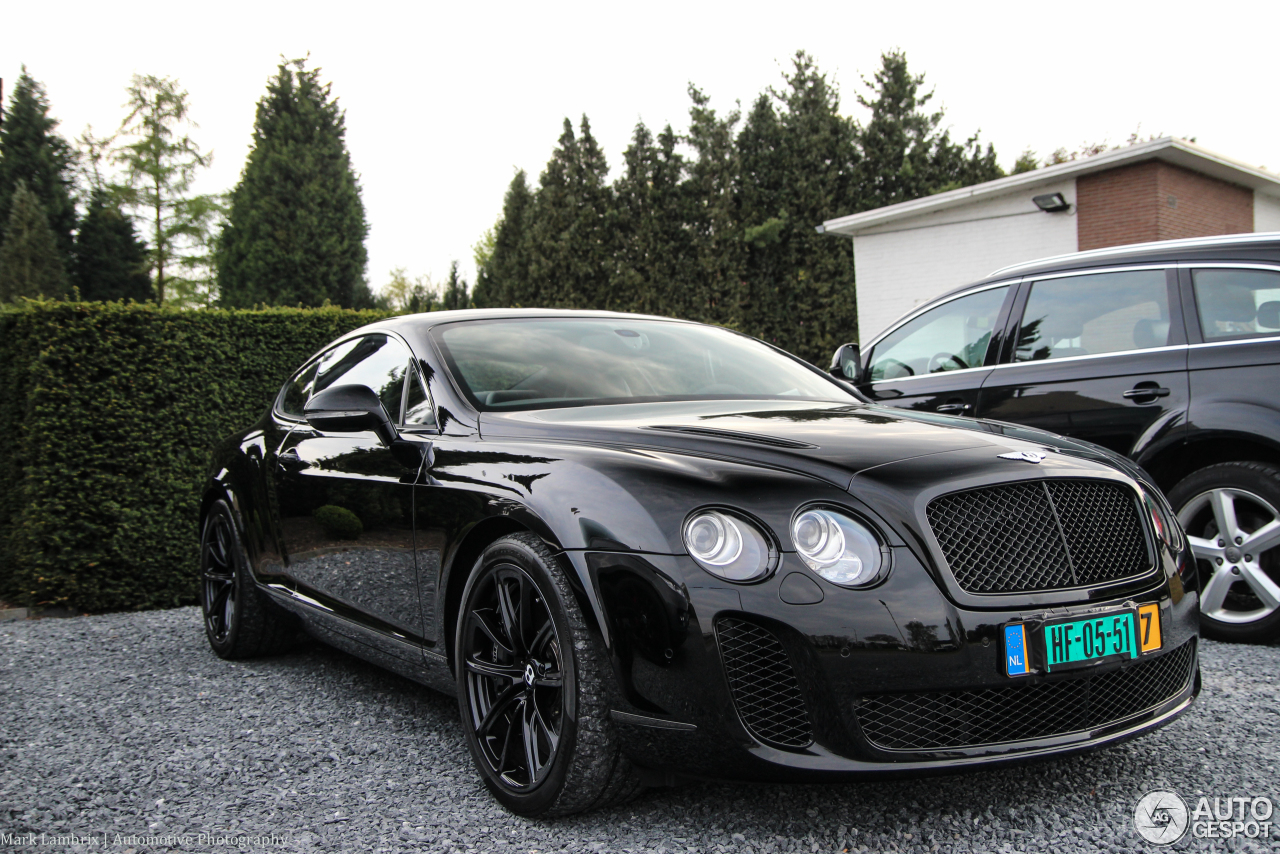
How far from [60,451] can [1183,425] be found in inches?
244

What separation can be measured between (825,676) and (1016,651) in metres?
0.45

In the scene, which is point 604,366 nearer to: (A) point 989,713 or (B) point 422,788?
(B) point 422,788

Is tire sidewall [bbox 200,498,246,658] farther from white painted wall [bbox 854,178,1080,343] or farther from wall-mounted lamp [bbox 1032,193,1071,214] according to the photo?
wall-mounted lamp [bbox 1032,193,1071,214]

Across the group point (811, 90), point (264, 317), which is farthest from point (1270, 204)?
point (811, 90)

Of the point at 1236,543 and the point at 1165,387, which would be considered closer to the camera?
the point at 1236,543

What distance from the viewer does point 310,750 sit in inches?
126

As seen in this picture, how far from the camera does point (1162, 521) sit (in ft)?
8.85

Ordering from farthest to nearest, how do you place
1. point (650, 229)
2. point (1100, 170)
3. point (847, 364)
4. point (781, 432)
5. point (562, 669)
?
1. point (650, 229)
2. point (1100, 170)
3. point (847, 364)
4. point (781, 432)
5. point (562, 669)

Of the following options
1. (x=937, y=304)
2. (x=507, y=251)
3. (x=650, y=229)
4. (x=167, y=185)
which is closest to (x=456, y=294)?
(x=507, y=251)

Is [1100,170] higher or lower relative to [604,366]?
higher

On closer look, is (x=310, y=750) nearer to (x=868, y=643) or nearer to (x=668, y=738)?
(x=668, y=738)

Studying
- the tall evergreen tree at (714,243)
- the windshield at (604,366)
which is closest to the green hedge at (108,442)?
the windshield at (604,366)

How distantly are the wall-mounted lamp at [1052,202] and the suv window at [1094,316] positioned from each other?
1230cm

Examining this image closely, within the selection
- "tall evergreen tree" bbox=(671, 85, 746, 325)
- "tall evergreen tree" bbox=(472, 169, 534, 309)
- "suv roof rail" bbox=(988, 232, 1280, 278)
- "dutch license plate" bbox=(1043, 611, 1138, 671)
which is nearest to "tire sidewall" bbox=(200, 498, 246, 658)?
"dutch license plate" bbox=(1043, 611, 1138, 671)
